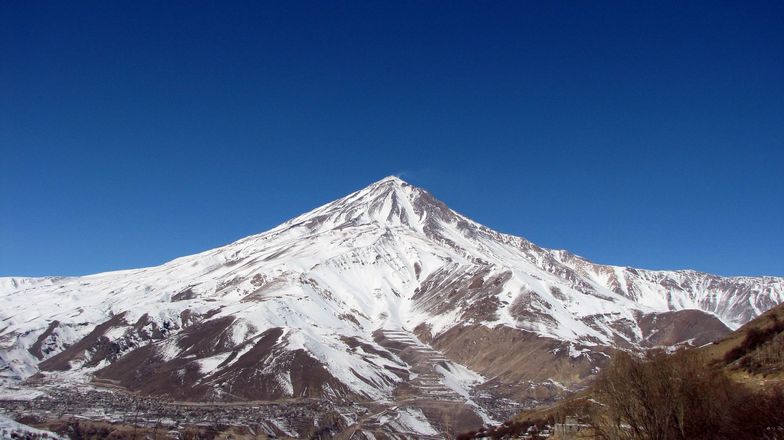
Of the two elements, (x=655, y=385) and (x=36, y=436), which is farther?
(x=36, y=436)

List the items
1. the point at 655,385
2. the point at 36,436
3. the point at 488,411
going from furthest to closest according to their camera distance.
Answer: the point at 488,411 < the point at 36,436 < the point at 655,385

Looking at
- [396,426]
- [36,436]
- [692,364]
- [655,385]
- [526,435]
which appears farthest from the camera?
[396,426]

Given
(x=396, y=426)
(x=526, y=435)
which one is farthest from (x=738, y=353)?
(x=396, y=426)

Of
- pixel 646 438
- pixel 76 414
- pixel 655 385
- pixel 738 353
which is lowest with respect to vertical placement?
pixel 646 438

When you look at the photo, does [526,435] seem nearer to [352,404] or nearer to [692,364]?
[692,364]

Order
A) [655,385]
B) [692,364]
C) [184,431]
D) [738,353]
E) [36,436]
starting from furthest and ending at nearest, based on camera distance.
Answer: [184,431]
[36,436]
[738,353]
[692,364]
[655,385]

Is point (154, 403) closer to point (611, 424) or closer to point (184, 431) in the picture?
point (184, 431)

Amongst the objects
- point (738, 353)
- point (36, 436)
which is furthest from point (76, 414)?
point (738, 353)

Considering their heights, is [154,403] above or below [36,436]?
above

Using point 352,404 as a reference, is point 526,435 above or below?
below
